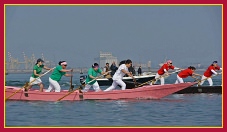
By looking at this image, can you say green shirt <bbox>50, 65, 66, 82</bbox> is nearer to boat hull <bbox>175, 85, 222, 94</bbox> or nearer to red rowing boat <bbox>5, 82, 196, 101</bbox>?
red rowing boat <bbox>5, 82, 196, 101</bbox>

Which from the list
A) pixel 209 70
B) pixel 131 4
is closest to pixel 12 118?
pixel 131 4

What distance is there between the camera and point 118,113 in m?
19.4

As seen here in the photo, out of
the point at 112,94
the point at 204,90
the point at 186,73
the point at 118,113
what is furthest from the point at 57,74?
the point at 204,90

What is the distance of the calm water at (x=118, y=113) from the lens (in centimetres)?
1717

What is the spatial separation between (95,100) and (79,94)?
2.35 ft

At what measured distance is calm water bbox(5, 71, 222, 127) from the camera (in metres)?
17.2

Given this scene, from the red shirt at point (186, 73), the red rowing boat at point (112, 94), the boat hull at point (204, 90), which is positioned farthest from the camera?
the boat hull at point (204, 90)

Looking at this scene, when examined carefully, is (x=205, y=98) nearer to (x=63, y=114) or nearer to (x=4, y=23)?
(x=63, y=114)

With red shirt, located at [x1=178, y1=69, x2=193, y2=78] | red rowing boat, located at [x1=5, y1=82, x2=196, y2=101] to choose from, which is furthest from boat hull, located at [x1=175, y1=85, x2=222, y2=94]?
red rowing boat, located at [x1=5, y1=82, x2=196, y2=101]

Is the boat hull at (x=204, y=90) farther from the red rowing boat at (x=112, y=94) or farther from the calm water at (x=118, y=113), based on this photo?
the red rowing boat at (x=112, y=94)

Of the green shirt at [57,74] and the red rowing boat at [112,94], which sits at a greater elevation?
the green shirt at [57,74]

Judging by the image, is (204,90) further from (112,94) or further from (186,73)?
(112,94)

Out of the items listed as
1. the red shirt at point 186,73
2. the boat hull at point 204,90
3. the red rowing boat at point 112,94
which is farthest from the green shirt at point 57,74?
the boat hull at point 204,90

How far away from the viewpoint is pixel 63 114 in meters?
19.2
